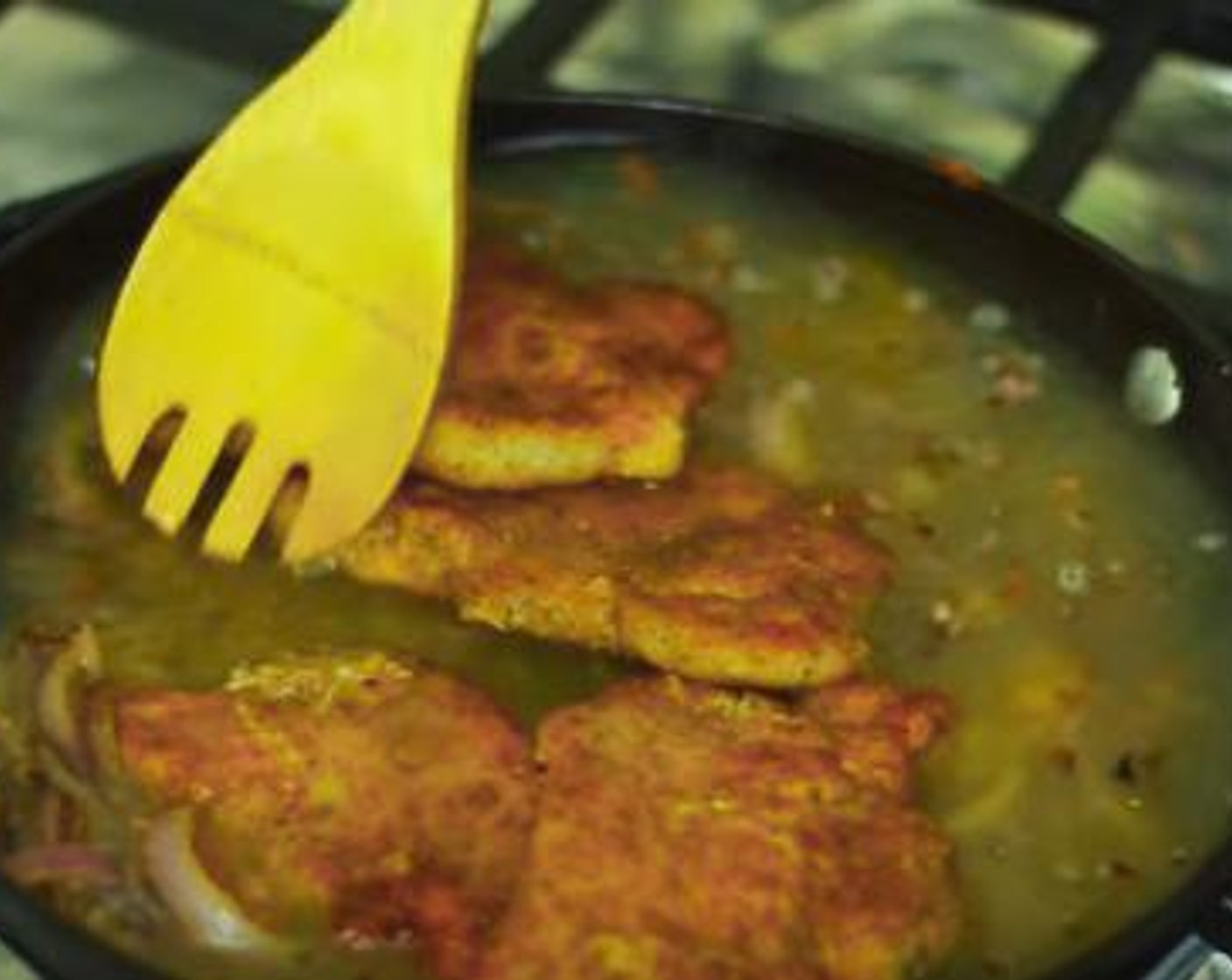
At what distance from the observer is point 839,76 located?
5.57 feet

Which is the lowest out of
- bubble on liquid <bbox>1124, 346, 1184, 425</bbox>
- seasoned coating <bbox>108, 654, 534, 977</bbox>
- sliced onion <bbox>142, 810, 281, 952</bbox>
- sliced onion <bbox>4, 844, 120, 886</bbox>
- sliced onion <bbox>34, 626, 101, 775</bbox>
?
sliced onion <bbox>34, 626, 101, 775</bbox>

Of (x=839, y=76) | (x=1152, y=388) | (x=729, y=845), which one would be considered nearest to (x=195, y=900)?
(x=729, y=845)

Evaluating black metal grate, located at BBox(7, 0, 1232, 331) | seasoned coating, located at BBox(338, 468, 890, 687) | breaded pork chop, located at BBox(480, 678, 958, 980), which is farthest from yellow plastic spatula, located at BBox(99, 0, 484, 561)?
black metal grate, located at BBox(7, 0, 1232, 331)

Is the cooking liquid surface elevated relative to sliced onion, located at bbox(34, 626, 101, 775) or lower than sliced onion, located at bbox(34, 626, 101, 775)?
elevated

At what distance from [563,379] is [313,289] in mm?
147

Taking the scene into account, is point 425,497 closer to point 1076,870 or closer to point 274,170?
point 274,170

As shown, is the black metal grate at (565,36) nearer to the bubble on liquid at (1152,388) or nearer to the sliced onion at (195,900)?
the bubble on liquid at (1152,388)

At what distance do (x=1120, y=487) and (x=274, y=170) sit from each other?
49cm

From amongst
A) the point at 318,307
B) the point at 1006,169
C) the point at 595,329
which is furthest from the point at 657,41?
the point at 318,307

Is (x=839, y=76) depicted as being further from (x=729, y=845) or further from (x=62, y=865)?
(x=62, y=865)

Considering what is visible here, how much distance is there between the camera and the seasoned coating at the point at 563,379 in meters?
1.19

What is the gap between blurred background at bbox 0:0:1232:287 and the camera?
61.4 inches

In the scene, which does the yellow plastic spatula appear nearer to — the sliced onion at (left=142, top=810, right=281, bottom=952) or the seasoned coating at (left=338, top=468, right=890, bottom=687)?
the seasoned coating at (left=338, top=468, right=890, bottom=687)

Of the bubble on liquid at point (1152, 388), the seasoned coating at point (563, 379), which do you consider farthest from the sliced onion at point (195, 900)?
the bubble on liquid at point (1152, 388)
